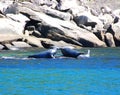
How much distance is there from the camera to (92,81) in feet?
110

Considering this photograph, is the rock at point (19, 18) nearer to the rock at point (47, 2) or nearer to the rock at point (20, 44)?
the rock at point (20, 44)

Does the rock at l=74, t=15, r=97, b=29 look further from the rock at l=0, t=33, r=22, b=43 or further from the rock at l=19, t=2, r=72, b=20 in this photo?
the rock at l=0, t=33, r=22, b=43

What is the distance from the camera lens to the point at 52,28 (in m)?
76.4

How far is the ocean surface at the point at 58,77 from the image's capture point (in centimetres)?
2930

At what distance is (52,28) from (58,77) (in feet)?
133

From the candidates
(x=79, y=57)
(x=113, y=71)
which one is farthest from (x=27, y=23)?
(x=113, y=71)

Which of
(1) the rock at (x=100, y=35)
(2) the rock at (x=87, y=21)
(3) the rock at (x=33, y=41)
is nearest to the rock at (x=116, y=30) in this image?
(1) the rock at (x=100, y=35)

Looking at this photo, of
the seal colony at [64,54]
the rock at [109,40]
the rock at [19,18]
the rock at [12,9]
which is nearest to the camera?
the seal colony at [64,54]

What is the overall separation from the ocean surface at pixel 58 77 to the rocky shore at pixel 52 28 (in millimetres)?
20128

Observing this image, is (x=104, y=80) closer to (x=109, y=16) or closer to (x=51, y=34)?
(x=51, y=34)

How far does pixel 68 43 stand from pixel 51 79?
4088 centimetres

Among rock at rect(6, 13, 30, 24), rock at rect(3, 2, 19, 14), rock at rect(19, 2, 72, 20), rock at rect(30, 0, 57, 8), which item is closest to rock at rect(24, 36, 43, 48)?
rock at rect(6, 13, 30, 24)

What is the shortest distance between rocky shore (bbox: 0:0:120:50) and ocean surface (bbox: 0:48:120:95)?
20.1m

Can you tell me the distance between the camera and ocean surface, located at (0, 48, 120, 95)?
29.3 meters
